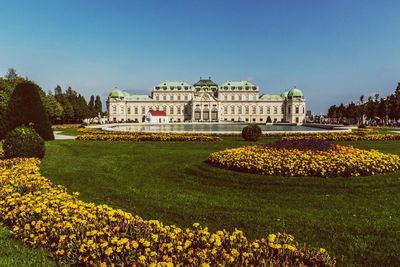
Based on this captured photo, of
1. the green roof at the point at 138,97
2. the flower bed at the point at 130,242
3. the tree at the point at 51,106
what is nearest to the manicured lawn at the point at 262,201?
the flower bed at the point at 130,242

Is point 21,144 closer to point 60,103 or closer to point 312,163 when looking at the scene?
point 312,163

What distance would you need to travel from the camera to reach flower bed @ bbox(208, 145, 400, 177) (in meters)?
10.7

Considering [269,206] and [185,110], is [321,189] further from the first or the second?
[185,110]

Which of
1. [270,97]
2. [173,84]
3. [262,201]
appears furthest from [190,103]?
[262,201]

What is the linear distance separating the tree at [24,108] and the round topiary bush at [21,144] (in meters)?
6.40

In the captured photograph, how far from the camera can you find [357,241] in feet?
Result: 21.0

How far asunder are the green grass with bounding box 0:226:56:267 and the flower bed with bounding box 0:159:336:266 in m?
0.14

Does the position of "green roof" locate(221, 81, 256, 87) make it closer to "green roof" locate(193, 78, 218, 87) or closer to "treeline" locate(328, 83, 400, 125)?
"green roof" locate(193, 78, 218, 87)

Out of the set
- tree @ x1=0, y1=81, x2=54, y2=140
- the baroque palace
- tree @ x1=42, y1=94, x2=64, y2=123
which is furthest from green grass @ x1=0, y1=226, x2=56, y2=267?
the baroque palace

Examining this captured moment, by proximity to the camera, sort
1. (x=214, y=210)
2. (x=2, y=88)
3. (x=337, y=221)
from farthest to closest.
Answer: (x=2, y=88) → (x=214, y=210) → (x=337, y=221)

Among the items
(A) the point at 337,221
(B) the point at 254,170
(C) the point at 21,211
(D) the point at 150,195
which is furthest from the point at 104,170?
(A) the point at 337,221

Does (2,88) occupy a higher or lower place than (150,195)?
higher

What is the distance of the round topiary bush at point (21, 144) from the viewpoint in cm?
1407

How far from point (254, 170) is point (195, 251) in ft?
21.7
